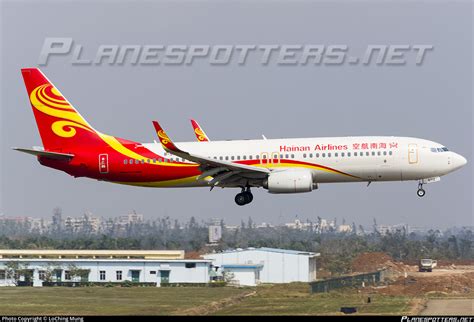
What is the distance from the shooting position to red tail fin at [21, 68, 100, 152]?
2950 inches

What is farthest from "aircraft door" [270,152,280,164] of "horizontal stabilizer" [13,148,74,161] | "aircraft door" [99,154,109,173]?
"horizontal stabilizer" [13,148,74,161]

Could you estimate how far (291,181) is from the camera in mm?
69562

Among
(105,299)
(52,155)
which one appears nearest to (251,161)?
(105,299)

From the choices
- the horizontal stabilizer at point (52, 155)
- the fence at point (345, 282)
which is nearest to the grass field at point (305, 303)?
the fence at point (345, 282)

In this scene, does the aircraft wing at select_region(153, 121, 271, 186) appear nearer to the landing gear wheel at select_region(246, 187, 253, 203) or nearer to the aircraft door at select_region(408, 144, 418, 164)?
the landing gear wheel at select_region(246, 187, 253, 203)

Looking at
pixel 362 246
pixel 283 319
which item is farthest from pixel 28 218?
pixel 283 319

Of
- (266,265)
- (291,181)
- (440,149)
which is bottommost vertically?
(266,265)

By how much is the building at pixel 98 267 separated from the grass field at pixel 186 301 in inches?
169

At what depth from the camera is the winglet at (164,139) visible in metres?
67.4

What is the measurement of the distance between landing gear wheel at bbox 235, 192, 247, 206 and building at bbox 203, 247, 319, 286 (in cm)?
516

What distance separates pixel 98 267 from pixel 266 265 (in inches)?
459

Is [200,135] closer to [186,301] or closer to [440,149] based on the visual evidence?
[186,301]

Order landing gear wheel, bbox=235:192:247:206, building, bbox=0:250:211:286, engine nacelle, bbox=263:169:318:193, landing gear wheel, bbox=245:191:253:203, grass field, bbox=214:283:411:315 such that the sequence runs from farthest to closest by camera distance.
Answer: building, bbox=0:250:211:286
landing gear wheel, bbox=245:191:253:203
landing gear wheel, bbox=235:192:247:206
engine nacelle, bbox=263:169:318:193
grass field, bbox=214:283:411:315

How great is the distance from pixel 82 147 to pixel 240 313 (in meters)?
15.7
